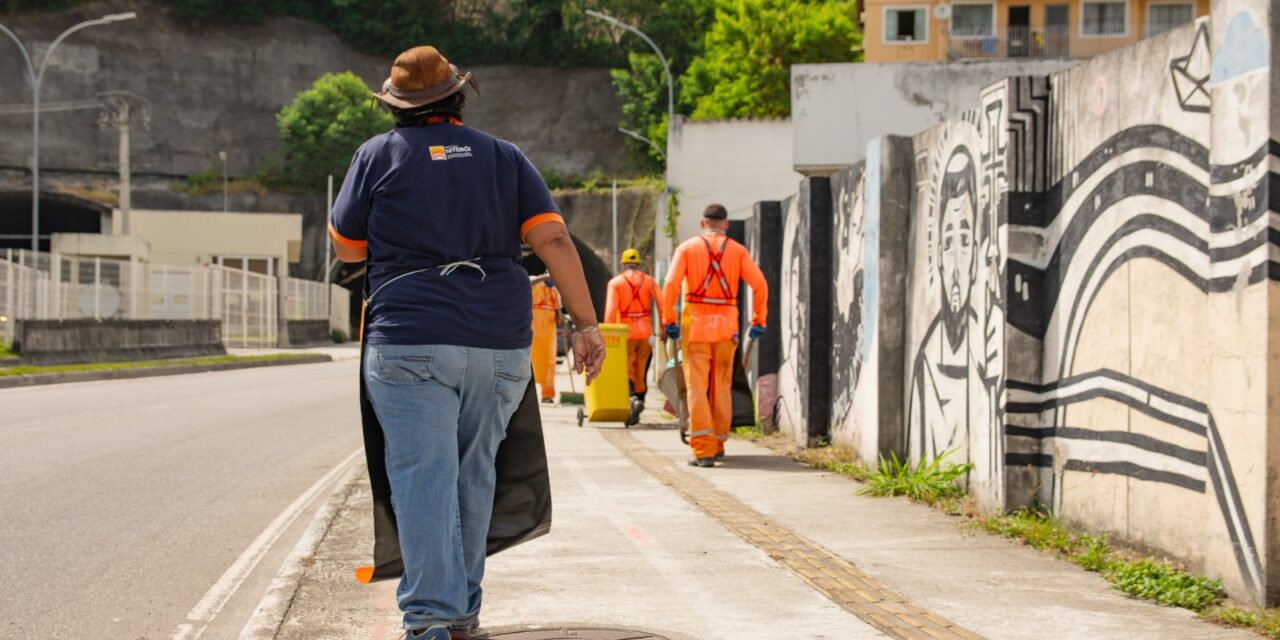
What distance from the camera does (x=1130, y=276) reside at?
652 cm

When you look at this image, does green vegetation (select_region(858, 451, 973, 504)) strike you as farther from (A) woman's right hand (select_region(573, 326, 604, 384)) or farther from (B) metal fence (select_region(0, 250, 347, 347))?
(B) metal fence (select_region(0, 250, 347, 347))

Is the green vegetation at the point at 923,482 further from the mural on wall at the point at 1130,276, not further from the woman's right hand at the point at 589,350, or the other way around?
the woman's right hand at the point at 589,350

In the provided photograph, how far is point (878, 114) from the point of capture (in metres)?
30.4

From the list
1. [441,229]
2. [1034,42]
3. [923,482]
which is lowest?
[923,482]

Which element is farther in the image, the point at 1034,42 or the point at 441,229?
the point at 1034,42

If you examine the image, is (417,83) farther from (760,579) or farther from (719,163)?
(719,163)

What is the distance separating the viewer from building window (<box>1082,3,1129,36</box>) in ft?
175

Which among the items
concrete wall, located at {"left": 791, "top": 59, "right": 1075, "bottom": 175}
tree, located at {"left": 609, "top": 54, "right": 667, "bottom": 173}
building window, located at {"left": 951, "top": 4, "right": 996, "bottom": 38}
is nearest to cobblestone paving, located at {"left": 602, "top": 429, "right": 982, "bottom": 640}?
concrete wall, located at {"left": 791, "top": 59, "right": 1075, "bottom": 175}

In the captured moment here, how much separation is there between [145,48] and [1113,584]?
8303cm

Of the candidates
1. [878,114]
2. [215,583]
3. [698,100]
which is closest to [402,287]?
[215,583]

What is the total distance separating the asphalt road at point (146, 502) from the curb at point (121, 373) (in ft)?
12.4

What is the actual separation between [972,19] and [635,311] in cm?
4091

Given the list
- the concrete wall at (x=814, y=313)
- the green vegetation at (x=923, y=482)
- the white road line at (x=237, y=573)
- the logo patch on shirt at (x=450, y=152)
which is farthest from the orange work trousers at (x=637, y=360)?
the logo patch on shirt at (x=450, y=152)

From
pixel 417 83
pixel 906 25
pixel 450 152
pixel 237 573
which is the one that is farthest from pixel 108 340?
pixel 906 25
